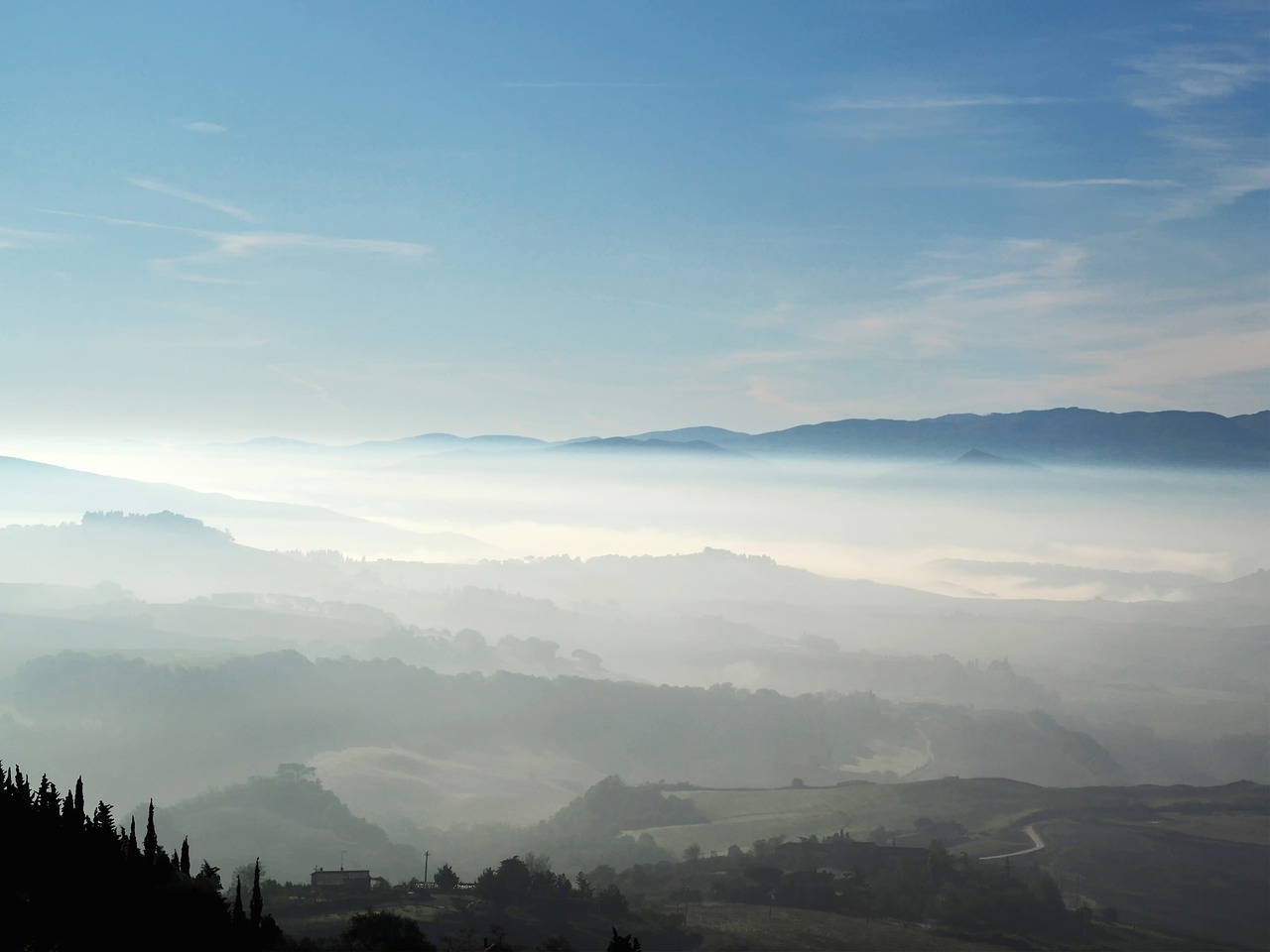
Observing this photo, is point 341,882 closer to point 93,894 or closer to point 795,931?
point 795,931

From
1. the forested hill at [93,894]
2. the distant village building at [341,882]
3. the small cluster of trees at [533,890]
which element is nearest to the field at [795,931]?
the small cluster of trees at [533,890]

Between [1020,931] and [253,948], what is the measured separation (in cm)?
14864

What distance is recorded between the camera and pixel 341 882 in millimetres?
153250

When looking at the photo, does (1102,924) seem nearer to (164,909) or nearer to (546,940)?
(546,940)

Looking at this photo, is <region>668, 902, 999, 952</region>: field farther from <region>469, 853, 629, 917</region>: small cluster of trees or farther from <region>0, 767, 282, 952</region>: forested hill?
<region>0, 767, 282, 952</region>: forested hill

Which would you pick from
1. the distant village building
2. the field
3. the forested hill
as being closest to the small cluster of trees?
the distant village building

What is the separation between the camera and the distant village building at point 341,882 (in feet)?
488

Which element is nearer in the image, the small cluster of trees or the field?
the small cluster of trees

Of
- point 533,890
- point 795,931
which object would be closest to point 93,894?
point 533,890

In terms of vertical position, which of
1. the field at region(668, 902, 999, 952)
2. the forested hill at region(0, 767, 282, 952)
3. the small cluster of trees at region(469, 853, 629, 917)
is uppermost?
the forested hill at region(0, 767, 282, 952)

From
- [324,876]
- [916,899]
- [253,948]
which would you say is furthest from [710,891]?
[253,948]

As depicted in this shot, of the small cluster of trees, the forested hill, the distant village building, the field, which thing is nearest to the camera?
the forested hill

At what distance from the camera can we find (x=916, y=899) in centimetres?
19088

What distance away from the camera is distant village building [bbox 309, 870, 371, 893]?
14888cm
